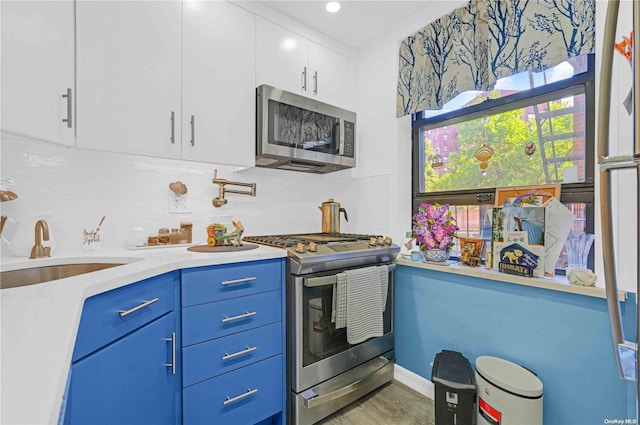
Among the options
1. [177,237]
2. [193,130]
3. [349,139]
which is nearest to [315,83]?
[349,139]

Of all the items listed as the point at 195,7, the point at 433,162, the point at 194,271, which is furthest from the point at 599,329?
the point at 195,7

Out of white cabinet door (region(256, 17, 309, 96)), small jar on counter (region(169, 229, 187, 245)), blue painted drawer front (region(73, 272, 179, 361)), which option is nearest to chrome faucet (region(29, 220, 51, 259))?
small jar on counter (region(169, 229, 187, 245))

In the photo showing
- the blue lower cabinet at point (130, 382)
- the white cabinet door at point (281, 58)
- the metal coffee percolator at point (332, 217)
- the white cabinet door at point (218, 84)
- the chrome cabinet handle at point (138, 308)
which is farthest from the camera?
the metal coffee percolator at point (332, 217)

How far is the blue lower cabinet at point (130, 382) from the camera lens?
0.80 meters

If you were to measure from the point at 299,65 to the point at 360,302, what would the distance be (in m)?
1.59

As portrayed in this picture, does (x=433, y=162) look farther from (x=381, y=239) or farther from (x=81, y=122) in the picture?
(x=81, y=122)

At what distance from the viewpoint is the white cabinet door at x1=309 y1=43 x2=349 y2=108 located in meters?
2.05

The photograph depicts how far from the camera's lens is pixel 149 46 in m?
1.41

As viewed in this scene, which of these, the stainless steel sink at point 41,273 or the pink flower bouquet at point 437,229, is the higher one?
the pink flower bouquet at point 437,229

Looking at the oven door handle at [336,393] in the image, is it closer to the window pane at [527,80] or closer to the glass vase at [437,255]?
the glass vase at [437,255]

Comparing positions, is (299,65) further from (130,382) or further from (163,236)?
(130,382)

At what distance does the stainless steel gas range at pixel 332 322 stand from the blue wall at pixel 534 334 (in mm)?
273

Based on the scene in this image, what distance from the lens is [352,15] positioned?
1.96 m

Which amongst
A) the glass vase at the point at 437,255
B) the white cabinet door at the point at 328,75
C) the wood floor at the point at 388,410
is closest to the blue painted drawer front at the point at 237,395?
the wood floor at the point at 388,410
